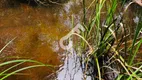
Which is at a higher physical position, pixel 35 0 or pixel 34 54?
pixel 35 0

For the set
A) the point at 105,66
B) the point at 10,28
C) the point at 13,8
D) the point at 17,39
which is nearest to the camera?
the point at 105,66

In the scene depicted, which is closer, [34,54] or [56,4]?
[34,54]

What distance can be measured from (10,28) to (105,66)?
1.13 metres

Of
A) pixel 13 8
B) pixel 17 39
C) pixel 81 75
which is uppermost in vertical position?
pixel 13 8

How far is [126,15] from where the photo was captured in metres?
2.48

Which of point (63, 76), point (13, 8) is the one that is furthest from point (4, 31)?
point (63, 76)

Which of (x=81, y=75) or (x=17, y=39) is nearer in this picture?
(x=81, y=75)

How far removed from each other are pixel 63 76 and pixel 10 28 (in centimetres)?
87

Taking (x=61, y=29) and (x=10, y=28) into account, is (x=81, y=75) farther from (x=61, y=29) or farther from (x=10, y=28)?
(x=10, y=28)

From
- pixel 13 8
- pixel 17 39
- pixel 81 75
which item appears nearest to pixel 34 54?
pixel 17 39

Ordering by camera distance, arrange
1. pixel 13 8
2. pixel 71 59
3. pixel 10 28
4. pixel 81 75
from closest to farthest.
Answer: pixel 81 75 < pixel 71 59 < pixel 10 28 < pixel 13 8

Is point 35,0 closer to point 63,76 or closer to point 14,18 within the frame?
point 14,18

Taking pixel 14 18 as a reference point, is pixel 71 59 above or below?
below

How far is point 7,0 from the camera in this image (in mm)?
2799
